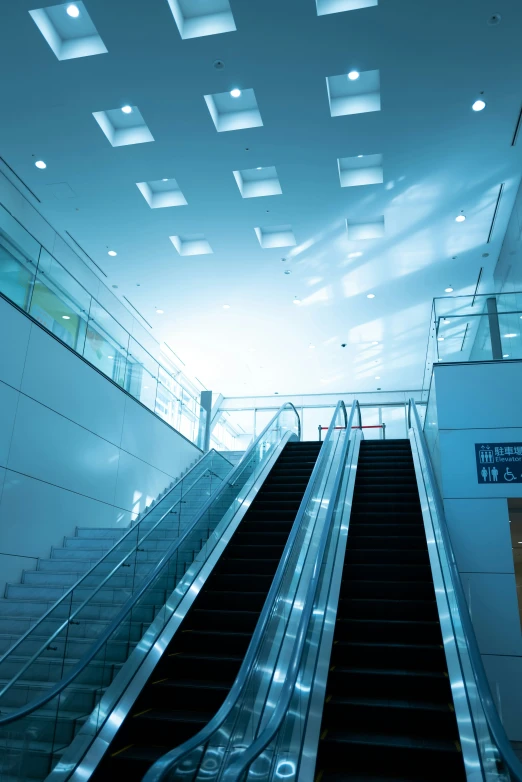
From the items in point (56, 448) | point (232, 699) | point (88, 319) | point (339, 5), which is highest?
point (339, 5)

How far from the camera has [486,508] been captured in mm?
7980

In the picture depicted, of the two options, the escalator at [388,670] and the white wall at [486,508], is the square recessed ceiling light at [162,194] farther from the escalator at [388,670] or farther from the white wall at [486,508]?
the escalator at [388,670]

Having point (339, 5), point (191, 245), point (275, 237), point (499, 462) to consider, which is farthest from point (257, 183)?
point (499, 462)

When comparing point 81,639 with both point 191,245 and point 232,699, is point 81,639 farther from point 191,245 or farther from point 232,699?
point 191,245

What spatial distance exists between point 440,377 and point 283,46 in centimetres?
497

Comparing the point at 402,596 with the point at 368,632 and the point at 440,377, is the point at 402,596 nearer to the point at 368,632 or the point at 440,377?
the point at 368,632

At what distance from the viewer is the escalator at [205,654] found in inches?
173

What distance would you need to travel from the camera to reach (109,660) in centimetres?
493

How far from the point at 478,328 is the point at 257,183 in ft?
15.7

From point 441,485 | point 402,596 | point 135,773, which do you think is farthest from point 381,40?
point 135,773

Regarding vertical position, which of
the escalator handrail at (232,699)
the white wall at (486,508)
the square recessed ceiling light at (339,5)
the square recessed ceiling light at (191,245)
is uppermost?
the square recessed ceiling light at (191,245)

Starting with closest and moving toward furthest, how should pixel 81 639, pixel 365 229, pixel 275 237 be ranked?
pixel 81 639
pixel 365 229
pixel 275 237

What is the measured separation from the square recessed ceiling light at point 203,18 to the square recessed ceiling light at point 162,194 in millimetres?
3553

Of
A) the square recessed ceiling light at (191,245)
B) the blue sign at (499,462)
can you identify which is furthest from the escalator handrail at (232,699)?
the square recessed ceiling light at (191,245)
